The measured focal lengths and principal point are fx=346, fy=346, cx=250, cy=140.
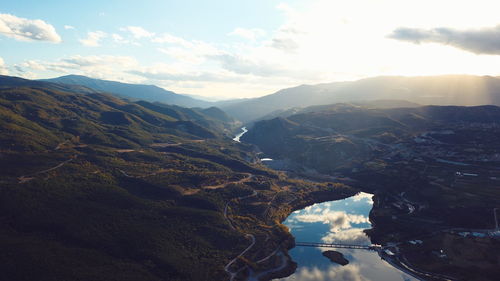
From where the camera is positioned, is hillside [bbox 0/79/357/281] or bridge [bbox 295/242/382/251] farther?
bridge [bbox 295/242/382/251]

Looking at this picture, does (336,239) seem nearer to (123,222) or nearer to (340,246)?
(340,246)

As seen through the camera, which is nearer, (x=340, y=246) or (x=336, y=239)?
(x=340, y=246)

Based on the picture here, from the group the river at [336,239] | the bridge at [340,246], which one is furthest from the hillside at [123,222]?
the bridge at [340,246]

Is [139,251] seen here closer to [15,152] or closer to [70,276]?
[70,276]

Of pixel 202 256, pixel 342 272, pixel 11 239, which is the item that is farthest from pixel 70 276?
pixel 342 272

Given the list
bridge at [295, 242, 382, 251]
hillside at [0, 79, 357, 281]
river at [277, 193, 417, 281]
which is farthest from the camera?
bridge at [295, 242, 382, 251]

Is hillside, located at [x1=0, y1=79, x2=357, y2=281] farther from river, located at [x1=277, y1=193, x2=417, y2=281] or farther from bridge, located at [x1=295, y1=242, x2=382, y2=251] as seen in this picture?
bridge, located at [x1=295, y1=242, x2=382, y2=251]

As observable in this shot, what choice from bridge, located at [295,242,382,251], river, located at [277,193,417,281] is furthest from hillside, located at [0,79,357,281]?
bridge, located at [295,242,382,251]

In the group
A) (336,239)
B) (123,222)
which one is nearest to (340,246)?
(336,239)

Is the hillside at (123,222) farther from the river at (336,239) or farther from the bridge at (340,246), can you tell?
the bridge at (340,246)
